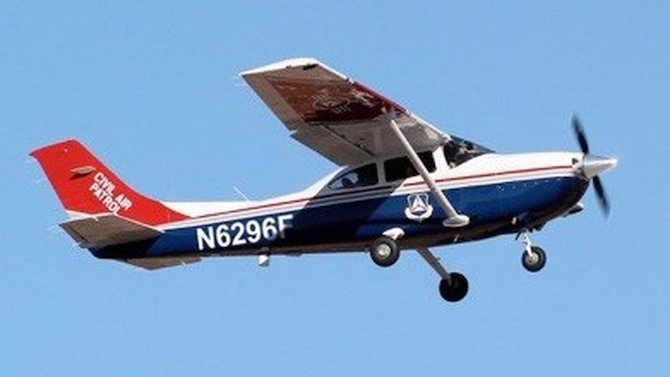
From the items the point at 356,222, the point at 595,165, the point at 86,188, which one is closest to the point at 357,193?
the point at 356,222

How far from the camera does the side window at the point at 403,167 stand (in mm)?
27547

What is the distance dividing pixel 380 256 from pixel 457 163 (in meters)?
1.78

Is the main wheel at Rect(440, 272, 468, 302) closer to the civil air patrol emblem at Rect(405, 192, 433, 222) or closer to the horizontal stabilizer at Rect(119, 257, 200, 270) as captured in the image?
the civil air patrol emblem at Rect(405, 192, 433, 222)

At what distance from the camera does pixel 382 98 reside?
87.6 feet

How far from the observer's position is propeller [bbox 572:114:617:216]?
2655cm

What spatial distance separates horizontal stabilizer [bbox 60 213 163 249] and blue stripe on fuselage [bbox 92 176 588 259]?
0.40 ft

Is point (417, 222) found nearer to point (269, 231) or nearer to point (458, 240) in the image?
point (458, 240)

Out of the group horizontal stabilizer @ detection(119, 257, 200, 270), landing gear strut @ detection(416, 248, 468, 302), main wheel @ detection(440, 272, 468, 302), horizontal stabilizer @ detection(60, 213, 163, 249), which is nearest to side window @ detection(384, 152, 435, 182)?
landing gear strut @ detection(416, 248, 468, 302)

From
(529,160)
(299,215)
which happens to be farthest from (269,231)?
(529,160)

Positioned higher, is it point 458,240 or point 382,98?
point 382,98

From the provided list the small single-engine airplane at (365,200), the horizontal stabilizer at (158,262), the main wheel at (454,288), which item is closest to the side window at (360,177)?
the small single-engine airplane at (365,200)

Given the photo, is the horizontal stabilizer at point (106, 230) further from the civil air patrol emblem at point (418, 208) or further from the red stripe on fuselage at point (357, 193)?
the civil air patrol emblem at point (418, 208)

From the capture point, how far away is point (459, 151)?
27594mm

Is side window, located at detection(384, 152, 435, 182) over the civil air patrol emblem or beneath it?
over
